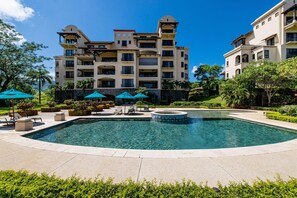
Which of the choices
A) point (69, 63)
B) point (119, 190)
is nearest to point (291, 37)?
point (119, 190)

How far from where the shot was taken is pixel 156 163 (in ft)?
17.8

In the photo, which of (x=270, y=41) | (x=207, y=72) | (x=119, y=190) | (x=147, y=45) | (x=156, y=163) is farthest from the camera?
(x=207, y=72)

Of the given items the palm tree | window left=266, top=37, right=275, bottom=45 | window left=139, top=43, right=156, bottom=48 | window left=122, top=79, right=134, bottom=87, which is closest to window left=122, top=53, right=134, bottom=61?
window left=122, top=79, right=134, bottom=87

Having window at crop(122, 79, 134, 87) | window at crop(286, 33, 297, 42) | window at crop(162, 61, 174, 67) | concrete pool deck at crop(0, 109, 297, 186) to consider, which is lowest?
concrete pool deck at crop(0, 109, 297, 186)

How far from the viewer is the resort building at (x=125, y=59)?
3675cm

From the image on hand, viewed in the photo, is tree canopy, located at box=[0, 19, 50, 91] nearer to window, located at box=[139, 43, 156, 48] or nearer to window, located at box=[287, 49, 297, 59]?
window, located at box=[139, 43, 156, 48]

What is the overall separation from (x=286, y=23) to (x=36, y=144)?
4638 cm

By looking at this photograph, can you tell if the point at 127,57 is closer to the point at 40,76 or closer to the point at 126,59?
the point at 126,59

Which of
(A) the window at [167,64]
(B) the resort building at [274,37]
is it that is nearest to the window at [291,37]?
(B) the resort building at [274,37]

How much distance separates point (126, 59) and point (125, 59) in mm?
242

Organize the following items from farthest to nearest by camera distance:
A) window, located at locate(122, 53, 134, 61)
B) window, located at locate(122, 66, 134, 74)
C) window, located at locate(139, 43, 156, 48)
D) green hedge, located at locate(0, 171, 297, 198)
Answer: window, located at locate(139, 43, 156, 48), window, located at locate(122, 66, 134, 74), window, located at locate(122, 53, 134, 61), green hedge, located at locate(0, 171, 297, 198)

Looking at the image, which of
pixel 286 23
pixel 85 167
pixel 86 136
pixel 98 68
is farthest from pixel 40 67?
pixel 286 23

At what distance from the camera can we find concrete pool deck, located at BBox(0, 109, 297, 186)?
15.0 feet

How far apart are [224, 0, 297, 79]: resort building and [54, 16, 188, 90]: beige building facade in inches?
587
